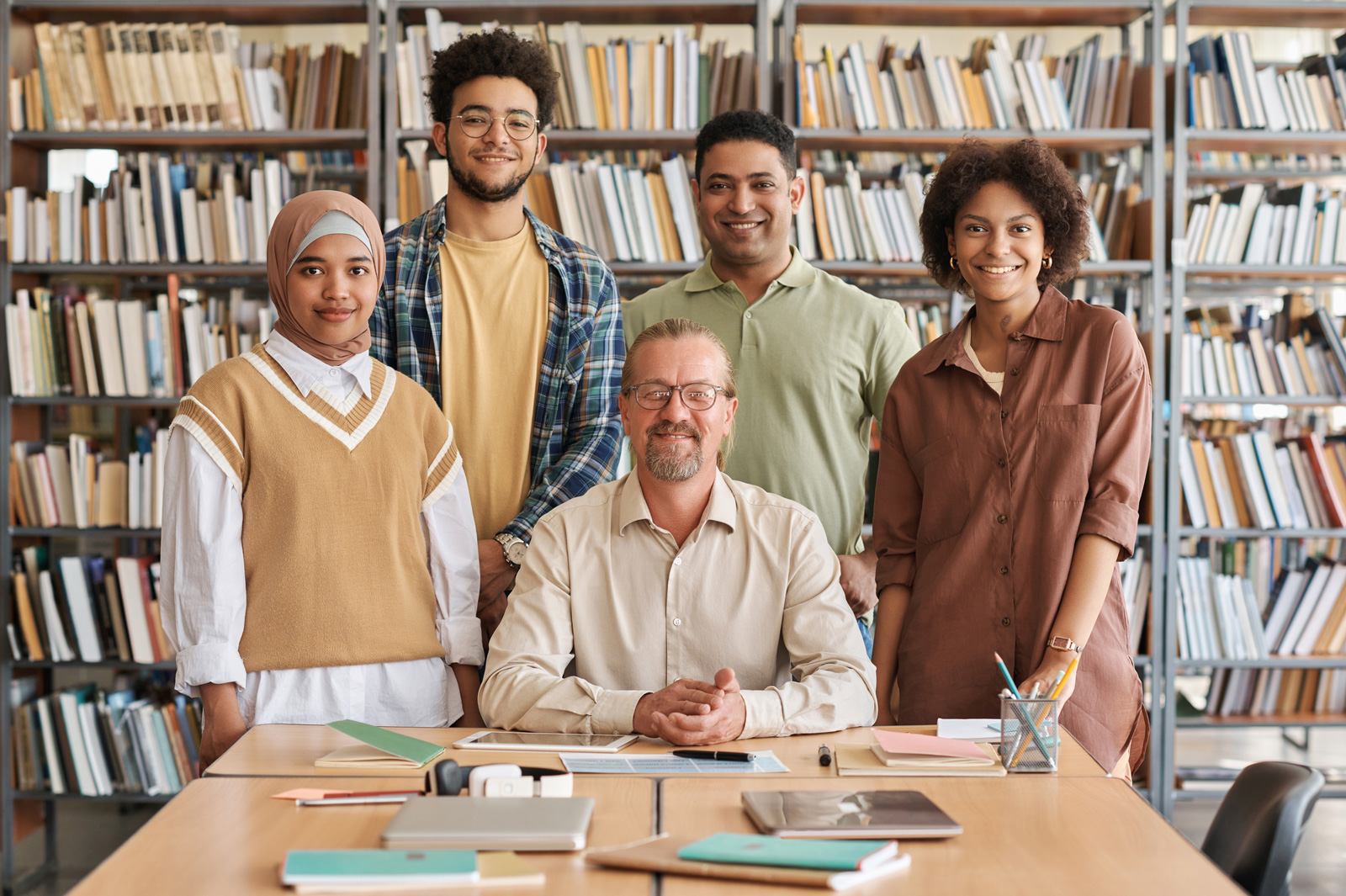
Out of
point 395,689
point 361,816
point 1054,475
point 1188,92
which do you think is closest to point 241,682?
point 395,689

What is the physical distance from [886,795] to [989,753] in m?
0.27

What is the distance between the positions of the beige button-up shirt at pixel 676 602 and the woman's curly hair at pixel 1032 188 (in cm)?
75

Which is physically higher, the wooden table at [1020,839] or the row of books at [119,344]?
the row of books at [119,344]

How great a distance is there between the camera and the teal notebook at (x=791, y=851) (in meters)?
1.17

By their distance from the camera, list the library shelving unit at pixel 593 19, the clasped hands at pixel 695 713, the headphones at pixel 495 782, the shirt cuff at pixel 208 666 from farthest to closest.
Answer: the library shelving unit at pixel 593 19, the shirt cuff at pixel 208 666, the clasped hands at pixel 695 713, the headphones at pixel 495 782

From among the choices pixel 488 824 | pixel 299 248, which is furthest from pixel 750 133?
pixel 488 824

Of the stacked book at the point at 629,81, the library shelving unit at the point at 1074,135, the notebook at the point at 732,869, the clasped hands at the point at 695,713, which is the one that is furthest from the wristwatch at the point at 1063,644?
the stacked book at the point at 629,81

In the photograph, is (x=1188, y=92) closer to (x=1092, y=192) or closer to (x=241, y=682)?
(x=1092, y=192)

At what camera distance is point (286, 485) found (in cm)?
190

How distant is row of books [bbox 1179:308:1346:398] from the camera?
395cm

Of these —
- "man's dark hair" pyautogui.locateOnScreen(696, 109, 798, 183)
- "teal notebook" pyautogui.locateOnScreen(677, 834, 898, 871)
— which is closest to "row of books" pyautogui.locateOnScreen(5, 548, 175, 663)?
"man's dark hair" pyautogui.locateOnScreen(696, 109, 798, 183)

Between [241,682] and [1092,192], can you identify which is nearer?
[241,682]

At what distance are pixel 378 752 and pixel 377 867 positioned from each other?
18.0 inches

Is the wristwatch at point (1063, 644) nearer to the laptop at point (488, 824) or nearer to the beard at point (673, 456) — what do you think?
the beard at point (673, 456)
